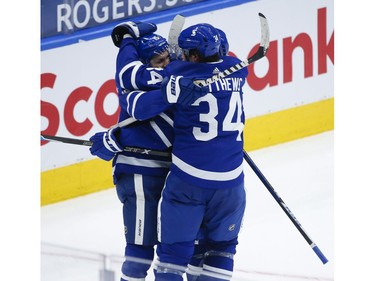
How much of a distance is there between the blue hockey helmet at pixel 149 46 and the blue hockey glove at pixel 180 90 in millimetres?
302

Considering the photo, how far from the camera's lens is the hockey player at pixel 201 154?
3426mm

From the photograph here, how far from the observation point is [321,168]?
19.1ft

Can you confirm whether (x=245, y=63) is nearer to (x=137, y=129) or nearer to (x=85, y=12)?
(x=137, y=129)

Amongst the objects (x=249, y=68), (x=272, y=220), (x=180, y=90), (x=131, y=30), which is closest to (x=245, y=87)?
(x=249, y=68)

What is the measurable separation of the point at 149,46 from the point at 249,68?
234 cm

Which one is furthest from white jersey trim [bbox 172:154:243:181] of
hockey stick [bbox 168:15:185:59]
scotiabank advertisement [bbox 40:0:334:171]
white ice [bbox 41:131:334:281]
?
scotiabank advertisement [bbox 40:0:334:171]

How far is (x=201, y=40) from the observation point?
3.41 meters

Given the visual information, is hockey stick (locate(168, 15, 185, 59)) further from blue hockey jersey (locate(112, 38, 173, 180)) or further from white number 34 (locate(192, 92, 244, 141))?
white number 34 (locate(192, 92, 244, 141))

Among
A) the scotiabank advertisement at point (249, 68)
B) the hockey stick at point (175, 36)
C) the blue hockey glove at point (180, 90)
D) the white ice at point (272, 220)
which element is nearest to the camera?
the blue hockey glove at point (180, 90)

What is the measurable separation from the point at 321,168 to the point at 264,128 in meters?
0.42

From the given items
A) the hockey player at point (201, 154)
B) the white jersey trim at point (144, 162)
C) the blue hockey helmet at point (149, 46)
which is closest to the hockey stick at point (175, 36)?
the blue hockey helmet at point (149, 46)

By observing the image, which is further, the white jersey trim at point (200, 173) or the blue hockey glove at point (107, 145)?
the blue hockey glove at point (107, 145)

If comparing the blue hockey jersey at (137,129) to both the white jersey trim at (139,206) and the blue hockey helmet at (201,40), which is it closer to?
the white jersey trim at (139,206)

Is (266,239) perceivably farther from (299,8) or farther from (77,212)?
(299,8)
